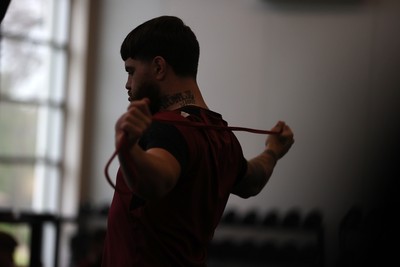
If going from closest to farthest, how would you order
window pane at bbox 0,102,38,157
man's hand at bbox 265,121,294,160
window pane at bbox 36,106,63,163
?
man's hand at bbox 265,121,294,160 < window pane at bbox 0,102,38,157 < window pane at bbox 36,106,63,163

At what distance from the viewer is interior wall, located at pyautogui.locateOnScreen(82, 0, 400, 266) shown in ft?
24.7

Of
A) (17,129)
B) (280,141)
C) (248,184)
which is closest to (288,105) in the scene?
(17,129)

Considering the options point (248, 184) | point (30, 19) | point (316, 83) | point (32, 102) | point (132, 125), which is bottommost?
point (32, 102)

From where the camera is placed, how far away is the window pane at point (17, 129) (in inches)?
335

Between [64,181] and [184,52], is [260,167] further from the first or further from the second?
[64,181]

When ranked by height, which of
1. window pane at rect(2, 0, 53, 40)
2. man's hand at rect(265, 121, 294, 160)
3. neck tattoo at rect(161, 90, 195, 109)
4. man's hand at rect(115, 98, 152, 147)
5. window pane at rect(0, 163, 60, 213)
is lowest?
window pane at rect(0, 163, 60, 213)

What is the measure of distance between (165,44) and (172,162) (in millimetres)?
272

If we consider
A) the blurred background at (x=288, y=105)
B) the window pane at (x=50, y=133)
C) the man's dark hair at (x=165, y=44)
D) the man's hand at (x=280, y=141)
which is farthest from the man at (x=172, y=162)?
the window pane at (x=50, y=133)

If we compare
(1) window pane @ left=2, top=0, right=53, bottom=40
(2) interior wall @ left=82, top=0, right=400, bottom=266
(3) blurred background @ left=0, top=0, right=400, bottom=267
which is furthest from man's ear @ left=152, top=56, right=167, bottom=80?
(1) window pane @ left=2, top=0, right=53, bottom=40

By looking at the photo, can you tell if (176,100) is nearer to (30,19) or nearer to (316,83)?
(316,83)

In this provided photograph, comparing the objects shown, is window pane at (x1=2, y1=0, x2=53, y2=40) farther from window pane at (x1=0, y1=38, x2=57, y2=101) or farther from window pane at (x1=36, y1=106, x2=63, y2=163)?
window pane at (x1=36, y1=106, x2=63, y2=163)

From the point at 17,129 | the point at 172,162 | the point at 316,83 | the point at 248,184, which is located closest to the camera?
the point at 172,162

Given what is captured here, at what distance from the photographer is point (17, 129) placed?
8.71m

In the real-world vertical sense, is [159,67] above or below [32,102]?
above
